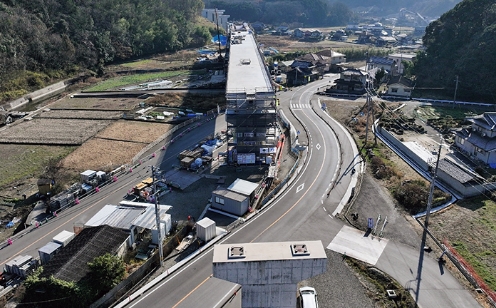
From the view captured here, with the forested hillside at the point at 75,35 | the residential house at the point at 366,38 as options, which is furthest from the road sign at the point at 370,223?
the residential house at the point at 366,38

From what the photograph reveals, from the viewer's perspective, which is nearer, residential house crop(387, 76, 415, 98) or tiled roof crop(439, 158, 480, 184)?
tiled roof crop(439, 158, 480, 184)

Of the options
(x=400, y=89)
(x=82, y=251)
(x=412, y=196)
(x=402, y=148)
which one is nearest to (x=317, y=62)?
(x=400, y=89)

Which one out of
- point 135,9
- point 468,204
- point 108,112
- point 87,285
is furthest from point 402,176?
point 135,9

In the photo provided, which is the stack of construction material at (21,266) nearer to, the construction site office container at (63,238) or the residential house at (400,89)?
the construction site office container at (63,238)

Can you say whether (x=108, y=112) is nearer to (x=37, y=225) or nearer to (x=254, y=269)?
(x=37, y=225)

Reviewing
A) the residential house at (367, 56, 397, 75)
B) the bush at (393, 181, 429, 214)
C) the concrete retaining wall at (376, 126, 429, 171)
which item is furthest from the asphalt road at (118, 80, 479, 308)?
the residential house at (367, 56, 397, 75)

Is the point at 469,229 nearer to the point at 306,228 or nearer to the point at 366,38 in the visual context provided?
the point at 306,228

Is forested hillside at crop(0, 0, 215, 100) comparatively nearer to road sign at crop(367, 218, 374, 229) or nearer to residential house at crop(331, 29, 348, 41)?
residential house at crop(331, 29, 348, 41)

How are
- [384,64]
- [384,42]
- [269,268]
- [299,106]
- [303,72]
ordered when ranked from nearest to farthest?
[269,268]
[299,106]
[303,72]
[384,64]
[384,42]
